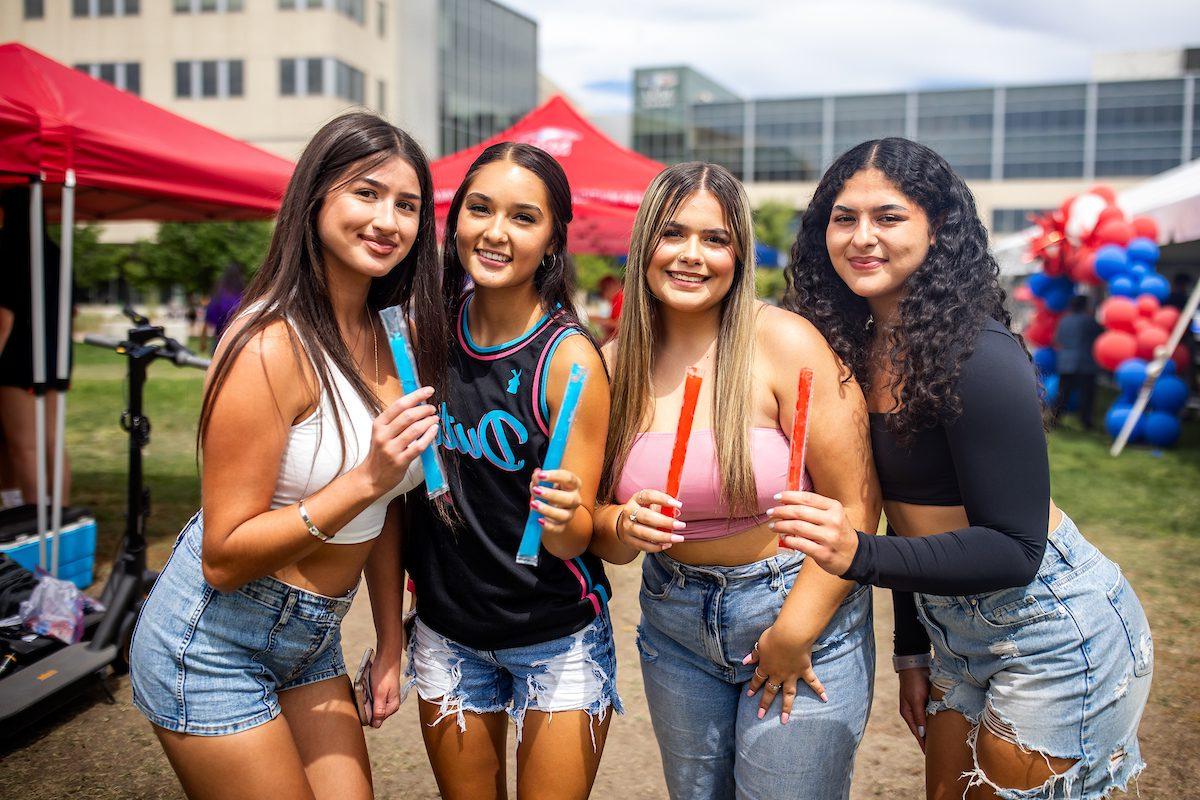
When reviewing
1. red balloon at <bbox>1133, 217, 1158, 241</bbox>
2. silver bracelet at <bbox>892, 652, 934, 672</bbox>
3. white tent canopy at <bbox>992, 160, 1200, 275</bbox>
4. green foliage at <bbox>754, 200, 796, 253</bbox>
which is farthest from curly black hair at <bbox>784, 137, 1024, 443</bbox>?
green foliage at <bbox>754, 200, 796, 253</bbox>

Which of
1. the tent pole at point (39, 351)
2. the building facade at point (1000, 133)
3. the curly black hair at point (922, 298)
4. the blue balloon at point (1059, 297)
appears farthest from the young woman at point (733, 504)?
the building facade at point (1000, 133)

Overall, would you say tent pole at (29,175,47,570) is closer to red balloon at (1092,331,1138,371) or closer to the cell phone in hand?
the cell phone in hand

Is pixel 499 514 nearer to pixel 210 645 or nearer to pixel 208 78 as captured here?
pixel 210 645

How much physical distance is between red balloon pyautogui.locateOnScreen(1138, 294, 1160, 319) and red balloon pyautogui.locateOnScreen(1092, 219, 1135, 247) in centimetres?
76

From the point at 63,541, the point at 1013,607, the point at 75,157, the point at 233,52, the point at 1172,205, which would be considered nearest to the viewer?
the point at 1013,607

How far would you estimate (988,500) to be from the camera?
1.81m

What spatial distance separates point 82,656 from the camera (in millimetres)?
3938

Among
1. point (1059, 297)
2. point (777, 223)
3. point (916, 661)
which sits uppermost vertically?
point (777, 223)

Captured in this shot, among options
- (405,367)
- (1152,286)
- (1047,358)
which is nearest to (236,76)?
(1047,358)

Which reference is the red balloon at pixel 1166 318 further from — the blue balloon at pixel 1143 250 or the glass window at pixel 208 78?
the glass window at pixel 208 78

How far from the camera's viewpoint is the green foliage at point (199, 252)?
102 feet

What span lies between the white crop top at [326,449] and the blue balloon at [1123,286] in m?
10.8

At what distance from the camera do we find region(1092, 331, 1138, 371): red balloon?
1038 cm

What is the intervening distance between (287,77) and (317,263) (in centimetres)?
4502
